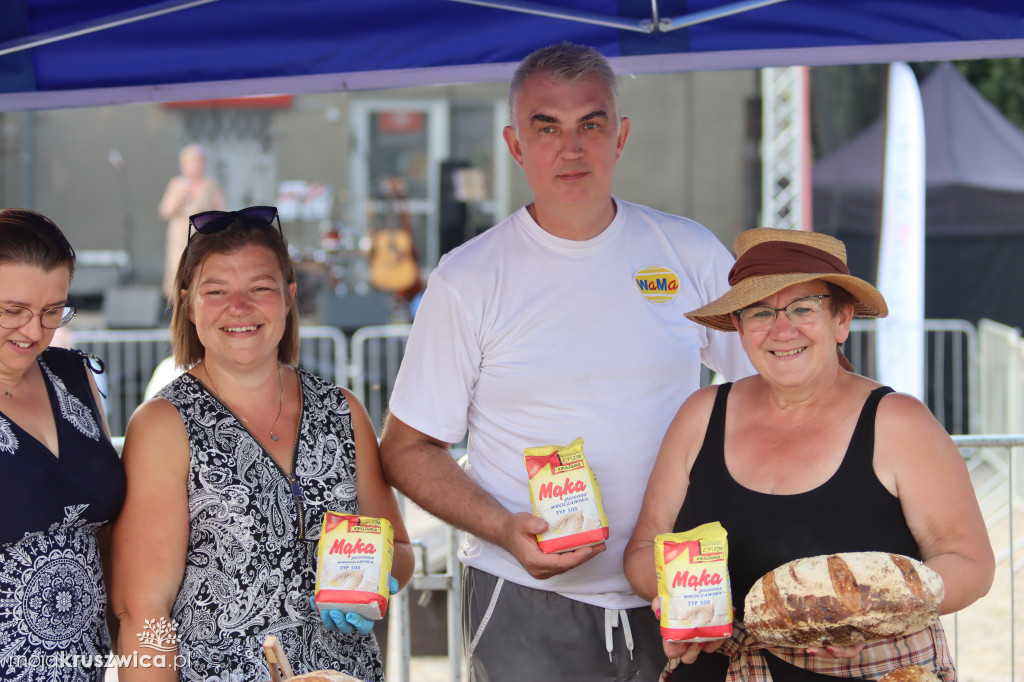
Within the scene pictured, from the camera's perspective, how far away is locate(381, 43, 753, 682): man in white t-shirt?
2566mm

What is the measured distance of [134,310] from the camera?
9.86 m

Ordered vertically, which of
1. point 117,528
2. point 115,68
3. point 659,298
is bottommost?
point 117,528

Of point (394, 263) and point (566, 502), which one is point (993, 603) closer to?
point (566, 502)

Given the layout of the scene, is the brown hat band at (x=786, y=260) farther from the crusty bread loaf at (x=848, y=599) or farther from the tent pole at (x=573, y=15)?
the tent pole at (x=573, y=15)

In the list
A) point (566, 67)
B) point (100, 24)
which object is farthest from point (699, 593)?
point (100, 24)

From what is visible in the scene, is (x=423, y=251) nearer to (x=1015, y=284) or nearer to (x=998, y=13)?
(x=1015, y=284)

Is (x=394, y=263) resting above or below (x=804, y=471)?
above

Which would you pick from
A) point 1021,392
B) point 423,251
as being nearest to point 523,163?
point 1021,392

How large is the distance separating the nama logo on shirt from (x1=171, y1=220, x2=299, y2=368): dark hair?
91cm

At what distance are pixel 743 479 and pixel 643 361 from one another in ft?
1.51

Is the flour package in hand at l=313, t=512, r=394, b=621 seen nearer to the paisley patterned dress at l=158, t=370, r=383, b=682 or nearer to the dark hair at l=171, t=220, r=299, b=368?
the paisley patterned dress at l=158, t=370, r=383, b=682

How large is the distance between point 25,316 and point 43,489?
1.27ft

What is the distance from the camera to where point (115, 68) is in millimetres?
3135

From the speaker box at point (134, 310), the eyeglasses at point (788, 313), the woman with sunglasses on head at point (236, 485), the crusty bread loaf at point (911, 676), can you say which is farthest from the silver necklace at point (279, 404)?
the speaker box at point (134, 310)
